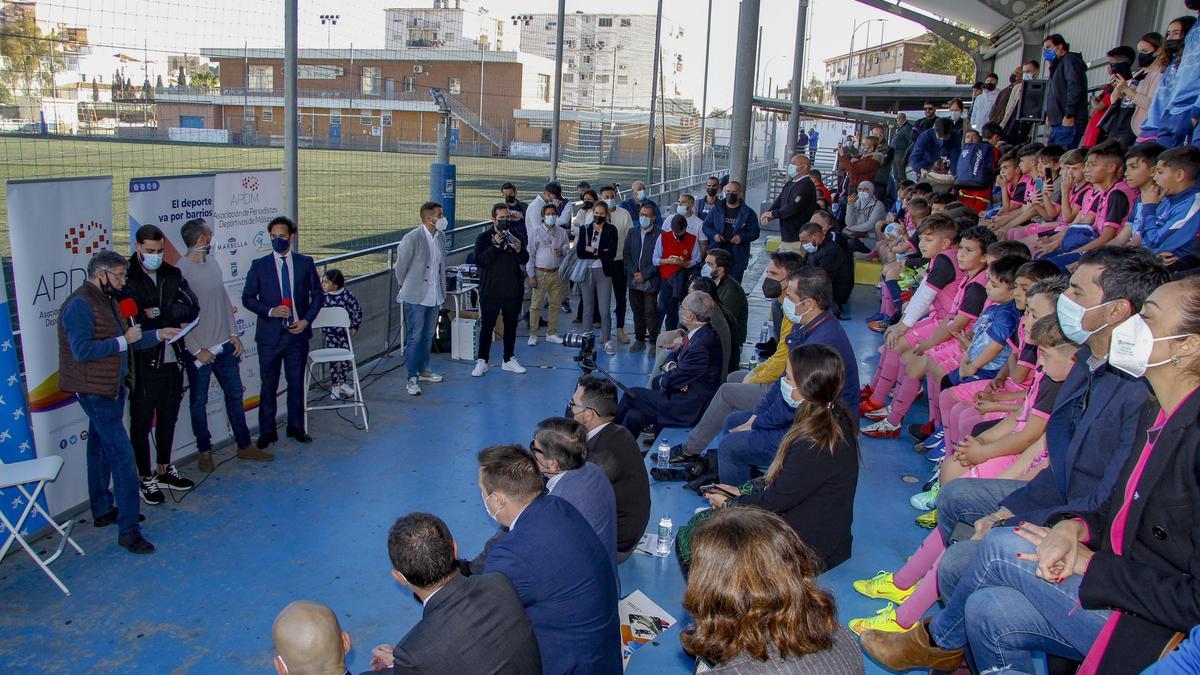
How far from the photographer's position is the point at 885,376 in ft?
24.0

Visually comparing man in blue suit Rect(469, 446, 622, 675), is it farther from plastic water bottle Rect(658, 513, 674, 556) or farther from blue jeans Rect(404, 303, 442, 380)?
blue jeans Rect(404, 303, 442, 380)

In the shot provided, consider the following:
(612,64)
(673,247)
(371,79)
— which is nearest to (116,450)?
(673,247)

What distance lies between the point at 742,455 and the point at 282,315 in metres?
3.50

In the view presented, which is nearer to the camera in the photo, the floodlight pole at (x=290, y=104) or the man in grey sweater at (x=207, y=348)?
the man in grey sweater at (x=207, y=348)

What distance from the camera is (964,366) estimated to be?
5758 millimetres

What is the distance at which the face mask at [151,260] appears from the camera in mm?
5133

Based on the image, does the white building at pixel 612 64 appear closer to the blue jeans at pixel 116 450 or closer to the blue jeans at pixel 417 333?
the blue jeans at pixel 417 333

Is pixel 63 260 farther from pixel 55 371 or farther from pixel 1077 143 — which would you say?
pixel 1077 143

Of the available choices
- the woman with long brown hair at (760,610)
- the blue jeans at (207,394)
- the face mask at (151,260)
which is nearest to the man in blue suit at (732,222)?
the blue jeans at (207,394)

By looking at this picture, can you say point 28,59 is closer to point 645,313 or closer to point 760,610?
point 645,313

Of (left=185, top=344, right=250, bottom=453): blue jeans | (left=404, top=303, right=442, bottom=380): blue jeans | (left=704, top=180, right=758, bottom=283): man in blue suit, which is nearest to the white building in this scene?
(left=704, top=180, right=758, bottom=283): man in blue suit

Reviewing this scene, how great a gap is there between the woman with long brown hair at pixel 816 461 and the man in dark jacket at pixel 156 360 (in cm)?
373

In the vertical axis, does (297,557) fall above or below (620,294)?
below

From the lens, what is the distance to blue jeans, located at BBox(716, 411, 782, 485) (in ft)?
16.8
